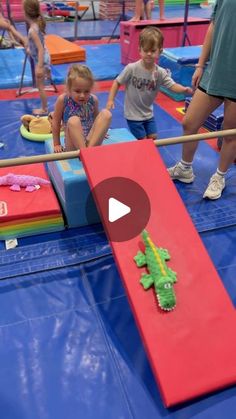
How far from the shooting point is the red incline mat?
1.47 metres

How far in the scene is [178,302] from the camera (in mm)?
1643

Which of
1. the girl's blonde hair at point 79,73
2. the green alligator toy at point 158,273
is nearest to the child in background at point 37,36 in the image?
the girl's blonde hair at point 79,73

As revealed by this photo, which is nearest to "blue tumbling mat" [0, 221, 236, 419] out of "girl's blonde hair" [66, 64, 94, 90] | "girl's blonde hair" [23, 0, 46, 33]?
"girl's blonde hair" [66, 64, 94, 90]

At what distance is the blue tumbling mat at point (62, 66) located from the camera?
477 centimetres

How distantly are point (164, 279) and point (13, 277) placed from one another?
33.8 inches

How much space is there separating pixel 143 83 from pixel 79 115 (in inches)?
23.3

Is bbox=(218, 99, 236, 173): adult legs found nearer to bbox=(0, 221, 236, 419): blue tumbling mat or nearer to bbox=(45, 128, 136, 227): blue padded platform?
bbox=(0, 221, 236, 419): blue tumbling mat

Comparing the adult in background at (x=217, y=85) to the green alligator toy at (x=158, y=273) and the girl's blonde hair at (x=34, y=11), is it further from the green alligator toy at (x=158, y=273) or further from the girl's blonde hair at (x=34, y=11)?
the girl's blonde hair at (x=34, y=11)

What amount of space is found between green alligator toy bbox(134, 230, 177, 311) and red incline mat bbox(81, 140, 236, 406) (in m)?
0.03

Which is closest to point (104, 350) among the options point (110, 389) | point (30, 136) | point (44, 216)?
point (110, 389)

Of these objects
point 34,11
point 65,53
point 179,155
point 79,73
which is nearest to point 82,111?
point 79,73

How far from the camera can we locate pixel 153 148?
2.20m

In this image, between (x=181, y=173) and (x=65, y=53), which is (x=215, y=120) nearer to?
(x=181, y=173)

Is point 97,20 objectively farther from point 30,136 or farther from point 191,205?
point 191,205
